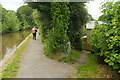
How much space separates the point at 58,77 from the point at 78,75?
3.33 feet

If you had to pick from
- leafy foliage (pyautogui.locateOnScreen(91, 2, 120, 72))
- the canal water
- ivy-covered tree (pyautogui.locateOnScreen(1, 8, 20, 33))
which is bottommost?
the canal water

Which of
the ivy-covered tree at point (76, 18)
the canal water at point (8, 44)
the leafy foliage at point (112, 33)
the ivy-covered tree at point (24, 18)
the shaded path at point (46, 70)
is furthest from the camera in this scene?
the ivy-covered tree at point (24, 18)

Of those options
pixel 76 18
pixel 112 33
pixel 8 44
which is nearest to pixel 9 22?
pixel 8 44

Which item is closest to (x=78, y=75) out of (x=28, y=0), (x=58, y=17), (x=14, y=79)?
(x=14, y=79)

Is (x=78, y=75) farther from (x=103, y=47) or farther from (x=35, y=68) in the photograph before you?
(x=35, y=68)

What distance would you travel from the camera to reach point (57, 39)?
10141 millimetres

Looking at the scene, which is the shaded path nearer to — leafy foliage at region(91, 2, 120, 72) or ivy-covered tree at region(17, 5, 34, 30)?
leafy foliage at region(91, 2, 120, 72)

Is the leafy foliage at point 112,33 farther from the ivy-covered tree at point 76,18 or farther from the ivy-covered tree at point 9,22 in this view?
the ivy-covered tree at point 9,22

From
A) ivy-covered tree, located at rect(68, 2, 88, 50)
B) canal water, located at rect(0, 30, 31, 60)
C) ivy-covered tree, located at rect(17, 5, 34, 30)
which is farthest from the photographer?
ivy-covered tree, located at rect(17, 5, 34, 30)

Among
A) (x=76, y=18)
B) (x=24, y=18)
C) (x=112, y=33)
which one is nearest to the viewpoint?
(x=112, y=33)

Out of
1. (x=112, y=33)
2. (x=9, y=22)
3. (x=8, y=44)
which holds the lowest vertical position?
(x=8, y=44)

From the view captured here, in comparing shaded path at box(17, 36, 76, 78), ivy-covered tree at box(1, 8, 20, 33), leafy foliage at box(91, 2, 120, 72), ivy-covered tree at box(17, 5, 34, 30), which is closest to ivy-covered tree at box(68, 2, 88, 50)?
shaded path at box(17, 36, 76, 78)

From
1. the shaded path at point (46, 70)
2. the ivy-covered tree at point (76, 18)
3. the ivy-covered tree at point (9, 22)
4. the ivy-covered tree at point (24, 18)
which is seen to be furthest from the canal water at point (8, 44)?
the ivy-covered tree at point (24, 18)

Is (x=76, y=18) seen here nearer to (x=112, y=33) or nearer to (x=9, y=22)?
(x=112, y=33)
